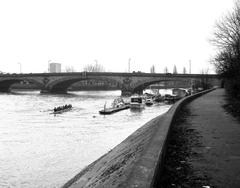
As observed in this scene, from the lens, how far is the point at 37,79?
106188 mm

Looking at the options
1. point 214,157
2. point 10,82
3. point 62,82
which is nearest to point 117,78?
point 62,82

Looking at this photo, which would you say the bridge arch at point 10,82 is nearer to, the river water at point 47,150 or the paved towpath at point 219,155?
the river water at point 47,150

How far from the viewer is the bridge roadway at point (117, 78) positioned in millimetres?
92625

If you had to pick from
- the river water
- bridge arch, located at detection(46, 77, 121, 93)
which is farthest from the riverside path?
bridge arch, located at detection(46, 77, 121, 93)

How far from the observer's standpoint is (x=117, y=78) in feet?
322

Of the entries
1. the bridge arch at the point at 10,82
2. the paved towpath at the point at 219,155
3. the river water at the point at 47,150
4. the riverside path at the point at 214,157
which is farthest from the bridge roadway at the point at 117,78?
the riverside path at the point at 214,157

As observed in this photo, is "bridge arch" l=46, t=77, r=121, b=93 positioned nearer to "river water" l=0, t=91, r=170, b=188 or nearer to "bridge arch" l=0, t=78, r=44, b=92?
"bridge arch" l=0, t=78, r=44, b=92

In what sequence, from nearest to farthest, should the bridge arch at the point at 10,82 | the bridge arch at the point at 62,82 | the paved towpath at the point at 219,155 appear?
the paved towpath at the point at 219,155 < the bridge arch at the point at 62,82 < the bridge arch at the point at 10,82

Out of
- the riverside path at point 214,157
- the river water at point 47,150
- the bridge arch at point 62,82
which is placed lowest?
the river water at point 47,150

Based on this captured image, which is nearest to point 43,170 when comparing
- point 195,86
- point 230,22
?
point 230,22

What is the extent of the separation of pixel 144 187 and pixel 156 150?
276cm

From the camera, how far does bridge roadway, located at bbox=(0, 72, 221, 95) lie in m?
92.6

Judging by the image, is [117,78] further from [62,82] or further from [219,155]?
[219,155]

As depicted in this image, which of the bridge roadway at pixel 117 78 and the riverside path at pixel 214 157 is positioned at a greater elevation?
the bridge roadway at pixel 117 78
